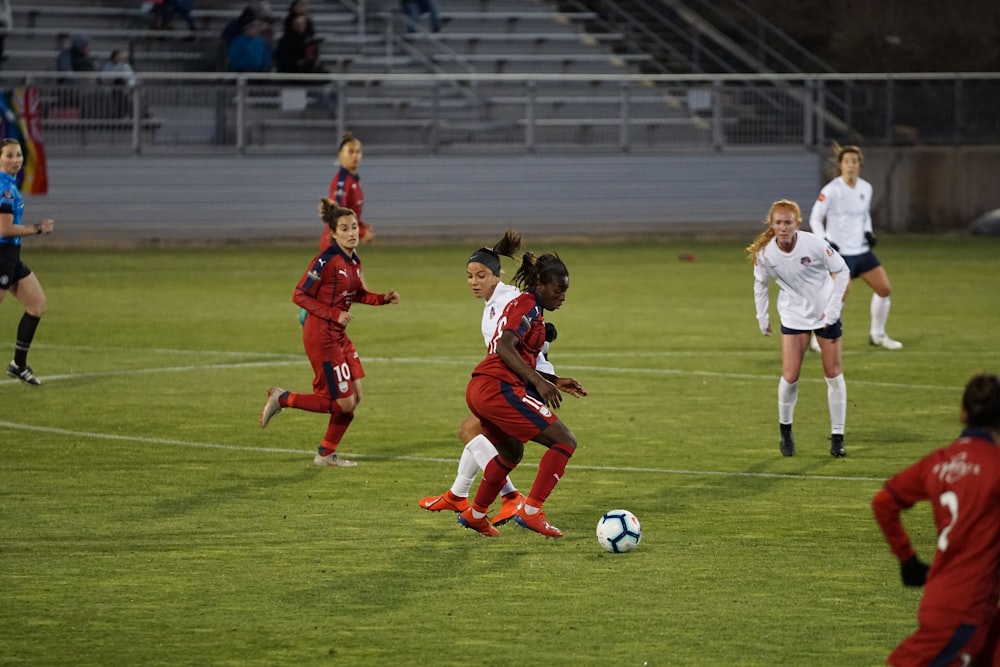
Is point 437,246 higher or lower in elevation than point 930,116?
→ lower

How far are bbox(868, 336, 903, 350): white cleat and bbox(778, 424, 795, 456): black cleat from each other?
245 inches

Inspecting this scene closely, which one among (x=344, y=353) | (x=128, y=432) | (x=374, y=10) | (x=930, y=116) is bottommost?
(x=128, y=432)

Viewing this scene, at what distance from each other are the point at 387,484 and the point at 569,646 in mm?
3752

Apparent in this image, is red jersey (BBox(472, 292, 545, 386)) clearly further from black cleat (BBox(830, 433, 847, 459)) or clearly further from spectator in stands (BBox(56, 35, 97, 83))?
spectator in stands (BBox(56, 35, 97, 83))

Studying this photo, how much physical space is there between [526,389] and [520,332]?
385 millimetres

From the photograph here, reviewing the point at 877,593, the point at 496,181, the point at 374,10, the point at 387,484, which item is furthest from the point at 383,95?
the point at 877,593

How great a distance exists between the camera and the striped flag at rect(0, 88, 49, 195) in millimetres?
28484

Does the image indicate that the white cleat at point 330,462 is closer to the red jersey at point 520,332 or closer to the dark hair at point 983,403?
the red jersey at point 520,332

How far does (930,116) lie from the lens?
32.8 metres

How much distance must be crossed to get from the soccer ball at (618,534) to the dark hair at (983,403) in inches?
127

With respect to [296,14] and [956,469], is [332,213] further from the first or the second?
[296,14]

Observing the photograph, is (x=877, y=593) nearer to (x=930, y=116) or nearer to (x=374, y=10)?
(x=930, y=116)

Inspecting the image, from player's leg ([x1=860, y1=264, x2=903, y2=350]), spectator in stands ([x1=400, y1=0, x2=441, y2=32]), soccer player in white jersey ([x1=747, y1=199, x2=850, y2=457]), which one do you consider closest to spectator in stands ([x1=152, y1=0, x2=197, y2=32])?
spectator in stands ([x1=400, y1=0, x2=441, y2=32])

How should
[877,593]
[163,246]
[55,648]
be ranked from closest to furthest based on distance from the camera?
[55,648], [877,593], [163,246]
